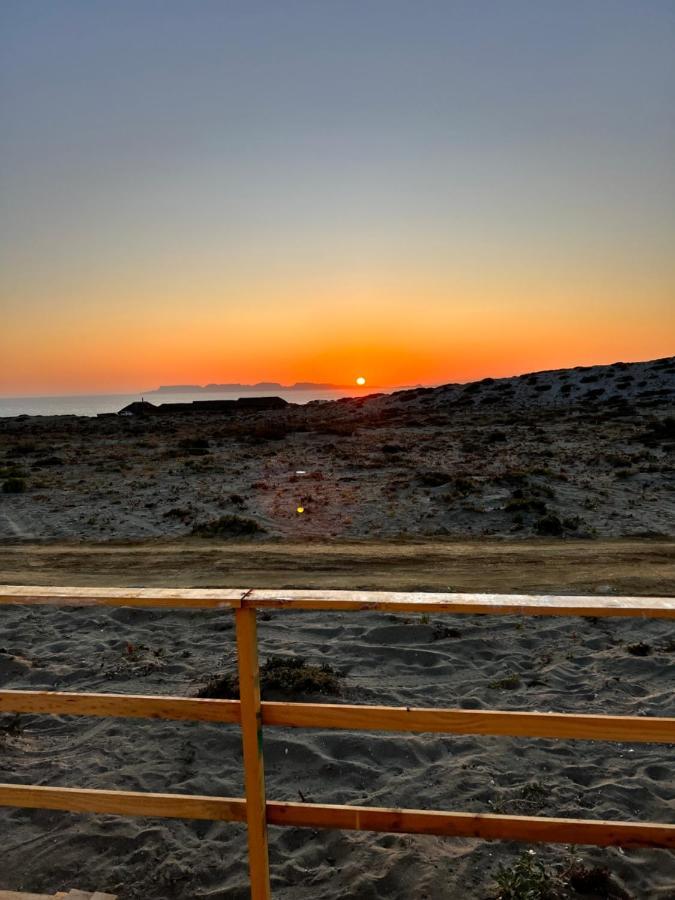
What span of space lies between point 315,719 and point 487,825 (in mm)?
955

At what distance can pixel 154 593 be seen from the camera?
2.47 m

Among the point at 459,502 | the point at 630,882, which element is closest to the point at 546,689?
the point at 630,882

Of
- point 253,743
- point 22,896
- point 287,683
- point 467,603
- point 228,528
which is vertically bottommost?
point 287,683

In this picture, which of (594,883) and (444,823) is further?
(594,883)

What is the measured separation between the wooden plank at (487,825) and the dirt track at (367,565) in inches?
277

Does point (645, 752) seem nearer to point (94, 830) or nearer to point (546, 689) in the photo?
point (546, 689)

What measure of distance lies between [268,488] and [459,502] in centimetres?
627

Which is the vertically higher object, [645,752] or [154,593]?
[154,593]

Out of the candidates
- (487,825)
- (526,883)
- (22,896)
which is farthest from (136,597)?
(526,883)

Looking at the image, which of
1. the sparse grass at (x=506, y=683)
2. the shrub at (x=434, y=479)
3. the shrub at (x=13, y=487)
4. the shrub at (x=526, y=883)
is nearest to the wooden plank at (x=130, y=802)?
the shrub at (x=526, y=883)

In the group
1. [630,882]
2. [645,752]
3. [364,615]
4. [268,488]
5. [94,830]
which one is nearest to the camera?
[630,882]

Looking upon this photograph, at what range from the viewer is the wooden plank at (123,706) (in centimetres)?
264

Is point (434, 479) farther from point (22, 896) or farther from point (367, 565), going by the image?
point (22, 896)

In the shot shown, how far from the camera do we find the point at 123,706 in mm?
2777
